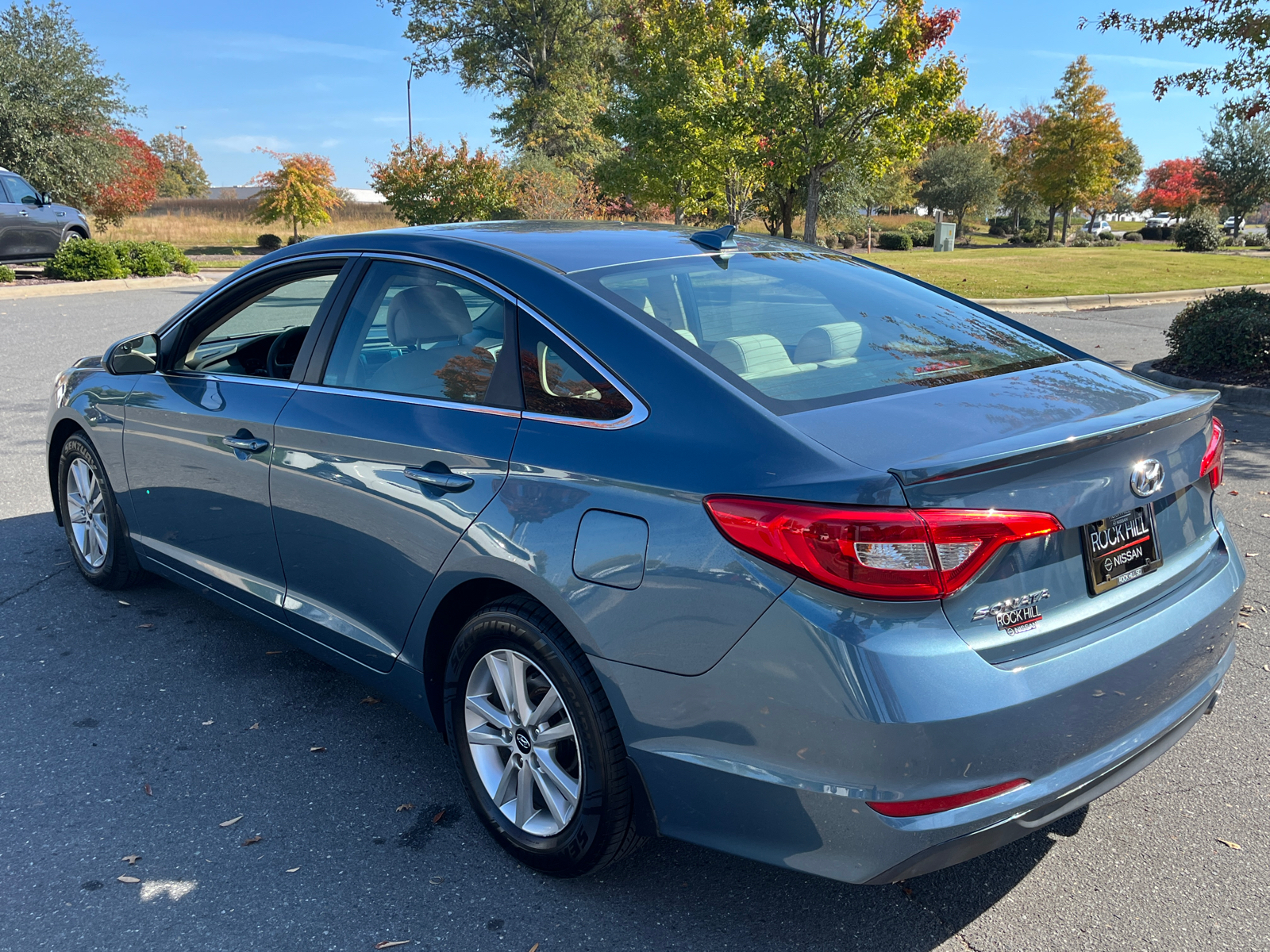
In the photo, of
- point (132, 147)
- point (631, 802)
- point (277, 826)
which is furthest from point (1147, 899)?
point (132, 147)

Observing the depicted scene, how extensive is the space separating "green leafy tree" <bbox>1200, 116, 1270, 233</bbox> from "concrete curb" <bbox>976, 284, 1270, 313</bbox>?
3370 centimetres

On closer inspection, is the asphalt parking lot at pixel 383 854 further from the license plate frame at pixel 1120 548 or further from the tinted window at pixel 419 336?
the tinted window at pixel 419 336

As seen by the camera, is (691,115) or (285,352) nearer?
(285,352)

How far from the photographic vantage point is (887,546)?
1940 mm

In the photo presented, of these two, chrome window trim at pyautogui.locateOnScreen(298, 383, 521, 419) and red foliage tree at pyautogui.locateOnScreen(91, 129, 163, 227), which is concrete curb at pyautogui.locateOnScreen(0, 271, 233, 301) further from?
chrome window trim at pyautogui.locateOnScreen(298, 383, 521, 419)

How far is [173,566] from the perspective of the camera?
4039mm

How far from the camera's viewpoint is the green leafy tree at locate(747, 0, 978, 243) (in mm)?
20109

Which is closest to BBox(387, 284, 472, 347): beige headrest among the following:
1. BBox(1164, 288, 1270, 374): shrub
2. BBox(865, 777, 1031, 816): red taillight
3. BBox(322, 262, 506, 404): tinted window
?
BBox(322, 262, 506, 404): tinted window

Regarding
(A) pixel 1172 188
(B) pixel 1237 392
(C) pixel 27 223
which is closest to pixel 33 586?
(B) pixel 1237 392

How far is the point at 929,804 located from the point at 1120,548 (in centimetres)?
78

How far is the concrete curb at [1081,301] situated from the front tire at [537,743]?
587 inches

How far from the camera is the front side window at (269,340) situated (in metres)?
3.49

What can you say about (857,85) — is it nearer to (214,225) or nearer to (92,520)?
(92,520)

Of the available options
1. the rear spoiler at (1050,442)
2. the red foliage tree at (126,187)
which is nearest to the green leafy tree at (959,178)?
the red foliage tree at (126,187)
